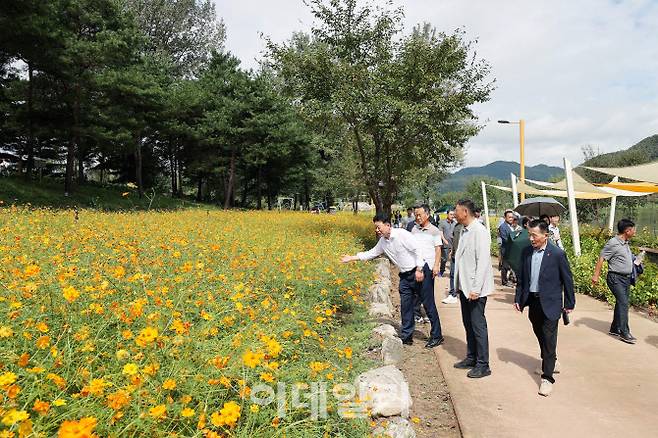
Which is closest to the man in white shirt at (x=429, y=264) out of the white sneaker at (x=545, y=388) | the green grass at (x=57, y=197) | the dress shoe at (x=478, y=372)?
the dress shoe at (x=478, y=372)

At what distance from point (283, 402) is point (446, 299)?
6.59 metres

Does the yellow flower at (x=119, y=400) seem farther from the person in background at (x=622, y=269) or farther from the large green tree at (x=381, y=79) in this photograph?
the large green tree at (x=381, y=79)

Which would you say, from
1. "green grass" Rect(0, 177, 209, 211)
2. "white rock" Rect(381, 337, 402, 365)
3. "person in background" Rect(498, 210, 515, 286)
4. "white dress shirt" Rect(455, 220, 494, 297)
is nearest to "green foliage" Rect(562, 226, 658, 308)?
"person in background" Rect(498, 210, 515, 286)

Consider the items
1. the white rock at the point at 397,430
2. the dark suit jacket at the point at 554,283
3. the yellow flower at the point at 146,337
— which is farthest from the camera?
the dark suit jacket at the point at 554,283

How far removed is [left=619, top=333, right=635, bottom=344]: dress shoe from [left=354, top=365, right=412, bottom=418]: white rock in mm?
4048

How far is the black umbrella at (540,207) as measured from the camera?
1089 cm

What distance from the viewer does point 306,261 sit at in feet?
22.7

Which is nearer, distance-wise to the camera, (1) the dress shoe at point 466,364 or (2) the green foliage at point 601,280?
(1) the dress shoe at point 466,364

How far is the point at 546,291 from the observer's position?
4523 millimetres

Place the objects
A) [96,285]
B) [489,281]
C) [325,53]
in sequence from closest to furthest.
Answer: [96,285]
[489,281]
[325,53]

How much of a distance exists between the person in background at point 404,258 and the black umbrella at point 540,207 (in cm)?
640

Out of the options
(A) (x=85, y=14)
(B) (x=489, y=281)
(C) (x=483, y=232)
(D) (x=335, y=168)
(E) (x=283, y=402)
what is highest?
(A) (x=85, y=14)

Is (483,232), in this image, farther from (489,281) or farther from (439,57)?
(439,57)

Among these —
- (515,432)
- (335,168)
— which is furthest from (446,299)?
(335,168)
